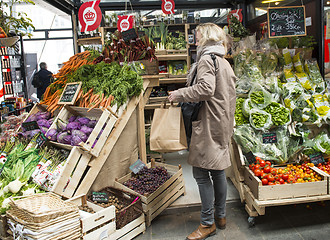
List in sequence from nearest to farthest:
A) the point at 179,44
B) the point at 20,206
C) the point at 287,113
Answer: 1. the point at 20,206
2. the point at 287,113
3. the point at 179,44

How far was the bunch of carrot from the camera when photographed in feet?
10.5

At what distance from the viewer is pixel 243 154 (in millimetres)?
3436

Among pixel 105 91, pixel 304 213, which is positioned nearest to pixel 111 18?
pixel 105 91

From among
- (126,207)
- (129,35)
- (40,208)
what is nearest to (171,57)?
(129,35)

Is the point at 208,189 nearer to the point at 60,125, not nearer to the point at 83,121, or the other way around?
the point at 83,121

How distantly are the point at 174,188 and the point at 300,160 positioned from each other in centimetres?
149

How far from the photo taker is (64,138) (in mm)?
3059

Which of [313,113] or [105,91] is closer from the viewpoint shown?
[105,91]

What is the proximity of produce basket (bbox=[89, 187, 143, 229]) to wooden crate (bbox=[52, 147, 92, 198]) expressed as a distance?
426 millimetres

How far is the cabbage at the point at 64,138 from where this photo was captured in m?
3.04

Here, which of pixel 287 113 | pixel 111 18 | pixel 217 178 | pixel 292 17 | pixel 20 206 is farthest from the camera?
pixel 111 18

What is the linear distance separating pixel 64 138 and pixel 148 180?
1.01 meters

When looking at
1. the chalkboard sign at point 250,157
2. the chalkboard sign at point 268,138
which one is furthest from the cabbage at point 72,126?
the chalkboard sign at point 268,138

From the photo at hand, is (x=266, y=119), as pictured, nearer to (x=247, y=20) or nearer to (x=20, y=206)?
(x=20, y=206)
